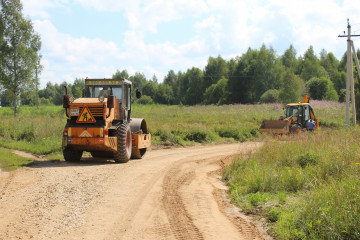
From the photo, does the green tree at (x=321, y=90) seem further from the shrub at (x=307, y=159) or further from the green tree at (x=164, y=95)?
the shrub at (x=307, y=159)

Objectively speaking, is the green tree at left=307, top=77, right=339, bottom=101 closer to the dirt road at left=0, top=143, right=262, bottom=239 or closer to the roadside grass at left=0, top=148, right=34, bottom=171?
the dirt road at left=0, top=143, right=262, bottom=239

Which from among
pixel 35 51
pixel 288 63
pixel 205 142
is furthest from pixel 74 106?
pixel 288 63

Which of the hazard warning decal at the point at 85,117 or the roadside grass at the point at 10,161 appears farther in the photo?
the hazard warning decal at the point at 85,117

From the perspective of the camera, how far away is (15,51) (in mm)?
33250

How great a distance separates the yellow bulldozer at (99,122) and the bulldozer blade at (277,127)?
35.5ft

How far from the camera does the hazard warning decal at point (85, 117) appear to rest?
12.7 metres

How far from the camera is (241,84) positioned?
88.3m

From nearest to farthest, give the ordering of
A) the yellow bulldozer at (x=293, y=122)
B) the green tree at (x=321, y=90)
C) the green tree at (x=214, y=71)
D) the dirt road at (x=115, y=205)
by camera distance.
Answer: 1. the dirt road at (x=115, y=205)
2. the yellow bulldozer at (x=293, y=122)
3. the green tree at (x=321, y=90)
4. the green tree at (x=214, y=71)

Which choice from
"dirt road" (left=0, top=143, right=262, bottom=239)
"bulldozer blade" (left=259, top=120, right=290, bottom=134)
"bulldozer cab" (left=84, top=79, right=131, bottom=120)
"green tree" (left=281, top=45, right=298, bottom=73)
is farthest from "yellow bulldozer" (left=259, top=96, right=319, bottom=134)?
"green tree" (left=281, top=45, right=298, bottom=73)

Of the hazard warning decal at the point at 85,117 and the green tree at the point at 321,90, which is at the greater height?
the green tree at the point at 321,90

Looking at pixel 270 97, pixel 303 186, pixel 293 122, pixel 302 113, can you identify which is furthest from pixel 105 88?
pixel 270 97

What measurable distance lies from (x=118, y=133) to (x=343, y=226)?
9.47 m

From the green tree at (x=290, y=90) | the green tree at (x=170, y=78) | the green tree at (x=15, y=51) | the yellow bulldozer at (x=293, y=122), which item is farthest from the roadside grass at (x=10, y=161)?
the green tree at (x=170, y=78)

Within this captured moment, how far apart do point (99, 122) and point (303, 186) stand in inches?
293
